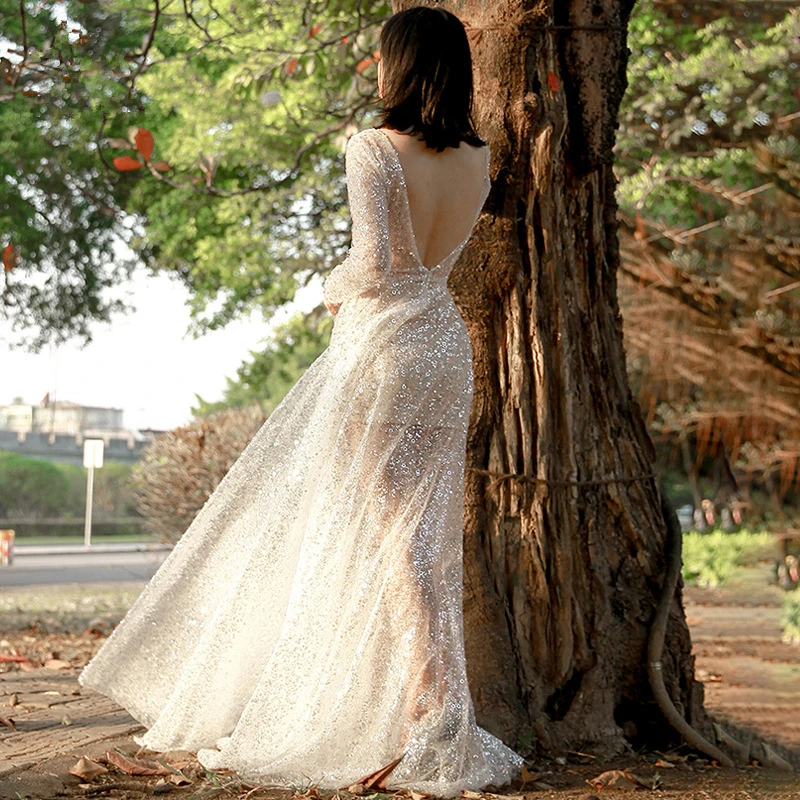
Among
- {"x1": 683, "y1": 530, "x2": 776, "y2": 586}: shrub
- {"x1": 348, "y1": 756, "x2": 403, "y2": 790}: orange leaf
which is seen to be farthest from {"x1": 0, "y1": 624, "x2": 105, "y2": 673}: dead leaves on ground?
{"x1": 683, "y1": 530, "x2": 776, "y2": 586}: shrub


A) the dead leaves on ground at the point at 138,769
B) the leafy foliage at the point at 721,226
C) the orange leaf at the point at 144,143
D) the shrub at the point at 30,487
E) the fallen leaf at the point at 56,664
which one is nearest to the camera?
the dead leaves on ground at the point at 138,769

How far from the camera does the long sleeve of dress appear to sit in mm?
3318

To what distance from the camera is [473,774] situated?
3.25m

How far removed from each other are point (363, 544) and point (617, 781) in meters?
1.05

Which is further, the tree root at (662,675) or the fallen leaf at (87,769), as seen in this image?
the tree root at (662,675)

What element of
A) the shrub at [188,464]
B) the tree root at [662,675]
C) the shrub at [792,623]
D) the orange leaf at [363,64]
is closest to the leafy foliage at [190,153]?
the orange leaf at [363,64]

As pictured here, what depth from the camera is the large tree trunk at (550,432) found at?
3.97m

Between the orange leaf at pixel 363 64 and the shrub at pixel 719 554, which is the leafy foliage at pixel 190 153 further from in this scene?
the shrub at pixel 719 554

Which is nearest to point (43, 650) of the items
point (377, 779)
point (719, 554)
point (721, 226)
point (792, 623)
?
point (377, 779)

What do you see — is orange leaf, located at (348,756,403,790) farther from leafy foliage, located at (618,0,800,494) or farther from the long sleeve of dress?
leafy foliage, located at (618,0,800,494)

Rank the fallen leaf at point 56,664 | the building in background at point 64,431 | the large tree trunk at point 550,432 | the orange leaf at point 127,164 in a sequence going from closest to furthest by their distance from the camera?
1. the large tree trunk at point 550,432
2. the fallen leaf at point 56,664
3. the orange leaf at point 127,164
4. the building in background at point 64,431

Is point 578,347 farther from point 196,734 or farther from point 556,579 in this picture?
Result: point 196,734

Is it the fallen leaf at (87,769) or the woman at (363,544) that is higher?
the woman at (363,544)

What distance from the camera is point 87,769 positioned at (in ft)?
10.9
